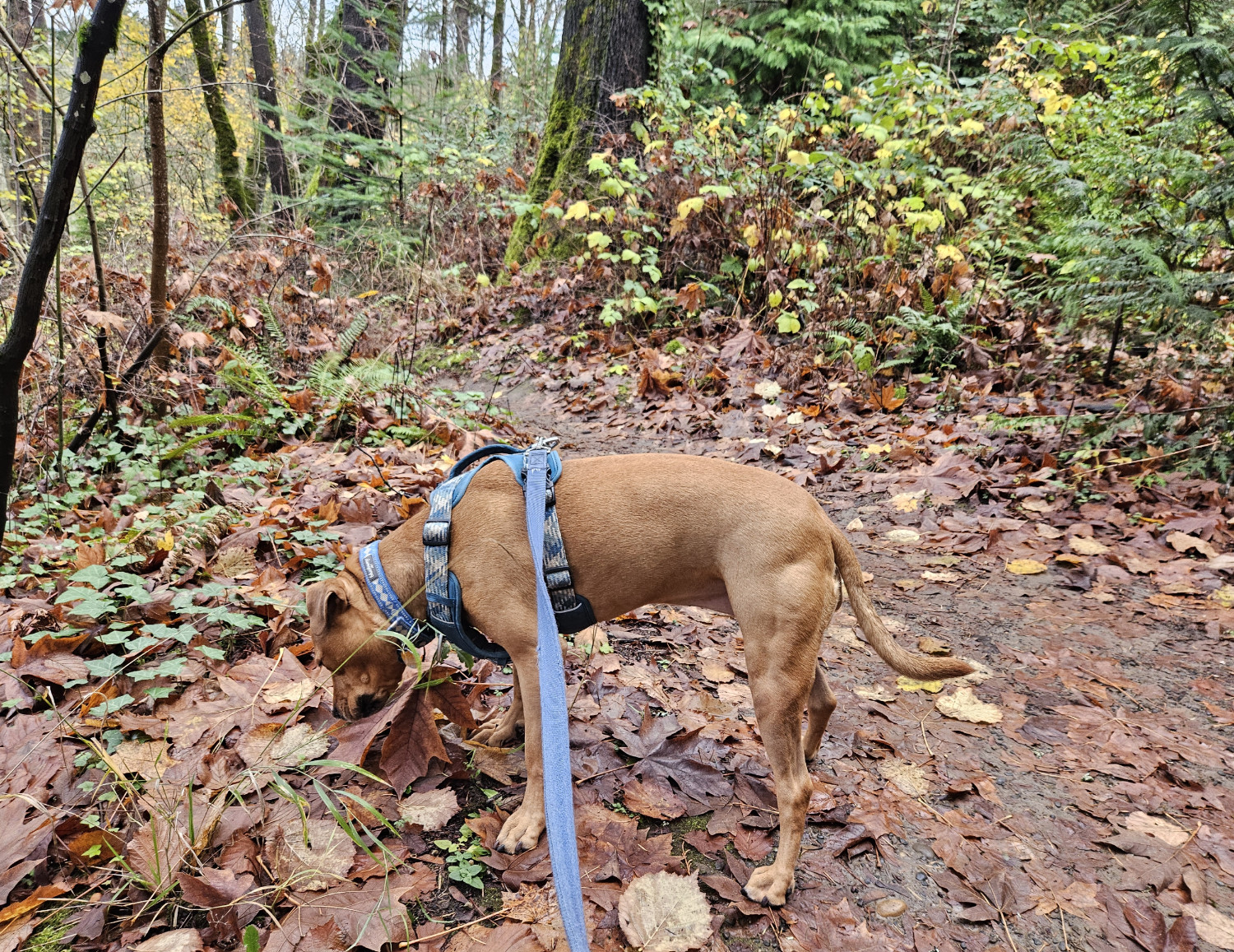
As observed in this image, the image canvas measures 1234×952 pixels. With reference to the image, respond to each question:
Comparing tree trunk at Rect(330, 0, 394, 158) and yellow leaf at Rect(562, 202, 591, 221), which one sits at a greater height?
tree trunk at Rect(330, 0, 394, 158)

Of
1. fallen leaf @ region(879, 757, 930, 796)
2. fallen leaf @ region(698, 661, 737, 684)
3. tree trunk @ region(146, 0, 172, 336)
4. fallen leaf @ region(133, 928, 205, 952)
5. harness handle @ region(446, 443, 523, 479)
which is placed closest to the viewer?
fallen leaf @ region(133, 928, 205, 952)

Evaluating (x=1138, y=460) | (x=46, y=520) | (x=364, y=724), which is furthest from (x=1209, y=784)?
(x=46, y=520)

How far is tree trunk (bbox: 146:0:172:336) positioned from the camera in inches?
180

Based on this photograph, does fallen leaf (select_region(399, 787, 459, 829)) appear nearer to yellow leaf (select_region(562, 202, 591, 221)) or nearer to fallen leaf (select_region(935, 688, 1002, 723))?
fallen leaf (select_region(935, 688, 1002, 723))

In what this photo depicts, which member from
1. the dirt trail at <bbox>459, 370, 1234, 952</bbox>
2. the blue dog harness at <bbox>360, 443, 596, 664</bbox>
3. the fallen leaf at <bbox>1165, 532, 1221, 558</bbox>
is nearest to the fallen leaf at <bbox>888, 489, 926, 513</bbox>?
the dirt trail at <bbox>459, 370, 1234, 952</bbox>

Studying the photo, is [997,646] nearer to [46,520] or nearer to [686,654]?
[686,654]

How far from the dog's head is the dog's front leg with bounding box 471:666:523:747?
0.48m

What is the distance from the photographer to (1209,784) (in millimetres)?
2816

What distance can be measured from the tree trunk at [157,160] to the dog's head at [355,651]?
358cm

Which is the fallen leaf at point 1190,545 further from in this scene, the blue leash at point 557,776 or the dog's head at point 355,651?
the dog's head at point 355,651

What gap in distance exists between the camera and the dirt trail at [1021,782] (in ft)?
7.67

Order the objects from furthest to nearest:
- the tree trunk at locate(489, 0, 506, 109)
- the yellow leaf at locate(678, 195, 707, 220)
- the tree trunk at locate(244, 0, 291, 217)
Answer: the tree trunk at locate(489, 0, 506, 109), the tree trunk at locate(244, 0, 291, 217), the yellow leaf at locate(678, 195, 707, 220)

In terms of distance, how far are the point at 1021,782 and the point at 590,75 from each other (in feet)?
36.6

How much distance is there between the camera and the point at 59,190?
A: 217 centimetres
